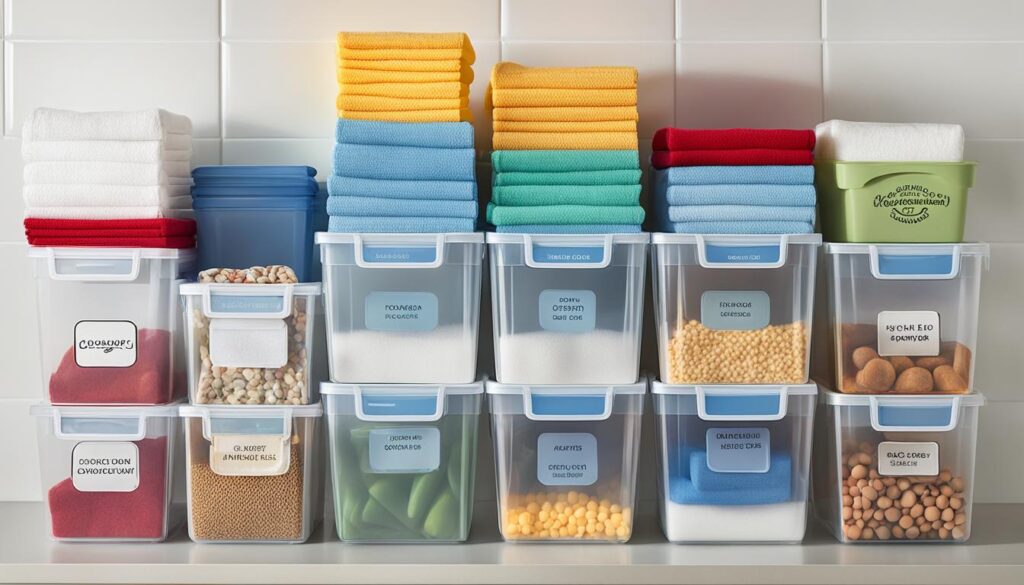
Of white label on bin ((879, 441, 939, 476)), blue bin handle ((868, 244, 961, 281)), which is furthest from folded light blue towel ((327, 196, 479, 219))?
white label on bin ((879, 441, 939, 476))

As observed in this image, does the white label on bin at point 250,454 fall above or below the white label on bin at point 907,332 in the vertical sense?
below

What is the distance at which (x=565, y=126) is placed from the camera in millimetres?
1479

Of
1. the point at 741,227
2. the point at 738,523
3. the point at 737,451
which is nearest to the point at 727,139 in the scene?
the point at 741,227

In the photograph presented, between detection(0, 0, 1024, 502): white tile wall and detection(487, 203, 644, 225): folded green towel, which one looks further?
detection(0, 0, 1024, 502): white tile wall

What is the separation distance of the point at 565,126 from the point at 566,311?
0.27 meters

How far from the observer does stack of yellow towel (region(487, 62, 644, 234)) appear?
57.3 inches

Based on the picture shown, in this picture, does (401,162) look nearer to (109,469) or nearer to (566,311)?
(566,311)

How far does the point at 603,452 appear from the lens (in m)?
1.47

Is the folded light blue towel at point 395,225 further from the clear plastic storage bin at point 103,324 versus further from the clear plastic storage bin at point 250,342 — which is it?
the clear plastic storage bin at point 103,324

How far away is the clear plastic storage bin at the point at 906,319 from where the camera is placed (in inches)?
57.5

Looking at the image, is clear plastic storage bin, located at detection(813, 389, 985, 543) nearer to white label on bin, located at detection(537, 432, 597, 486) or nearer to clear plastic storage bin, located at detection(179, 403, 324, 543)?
white label on bin, located at detection(537, 432, 597, 486)

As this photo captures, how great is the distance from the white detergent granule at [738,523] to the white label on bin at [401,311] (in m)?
0.45

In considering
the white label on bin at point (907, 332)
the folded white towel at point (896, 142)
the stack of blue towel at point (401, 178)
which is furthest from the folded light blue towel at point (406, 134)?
the white label on bin at point (907, 332)

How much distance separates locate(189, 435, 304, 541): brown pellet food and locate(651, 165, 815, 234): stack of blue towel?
65 centimetres
